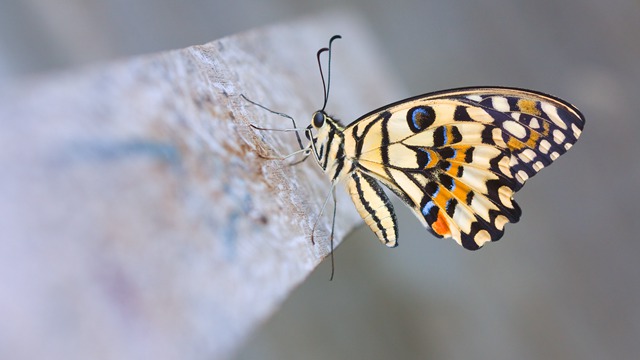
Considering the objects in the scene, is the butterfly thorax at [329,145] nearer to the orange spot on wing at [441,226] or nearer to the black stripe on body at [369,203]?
the black stripe on body at [369,203]

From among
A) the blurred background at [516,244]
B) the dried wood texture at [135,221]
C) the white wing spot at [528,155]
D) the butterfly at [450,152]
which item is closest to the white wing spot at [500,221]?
the butterfly at [450,152]

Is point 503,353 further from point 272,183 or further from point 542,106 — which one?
point 272,183

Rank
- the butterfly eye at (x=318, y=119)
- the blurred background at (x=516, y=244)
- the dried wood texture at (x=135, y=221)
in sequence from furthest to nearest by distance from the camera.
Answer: the blurred background at (x=516, y=244), the butterfly eye at (x=318, y=119), the dried wood texture at (x=135, y=221)

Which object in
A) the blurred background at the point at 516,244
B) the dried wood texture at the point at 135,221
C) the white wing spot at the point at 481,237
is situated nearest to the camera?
the dried wood texture at the point at 135,221

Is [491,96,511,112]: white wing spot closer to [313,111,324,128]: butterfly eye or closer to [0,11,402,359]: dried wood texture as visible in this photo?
[313,111,324,128]: butterfly eye

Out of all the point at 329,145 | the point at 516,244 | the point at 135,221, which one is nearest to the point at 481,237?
the point at 329,145

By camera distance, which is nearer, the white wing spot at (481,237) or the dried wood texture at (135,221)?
the dried wood texture at (135,221)

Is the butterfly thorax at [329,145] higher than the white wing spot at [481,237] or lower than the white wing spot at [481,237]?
higher

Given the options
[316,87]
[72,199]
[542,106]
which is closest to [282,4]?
[316,87]
